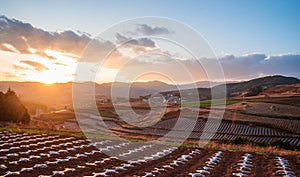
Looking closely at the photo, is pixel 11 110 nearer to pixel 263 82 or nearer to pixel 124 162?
pixel 124 162

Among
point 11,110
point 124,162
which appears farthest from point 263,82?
point 124,162

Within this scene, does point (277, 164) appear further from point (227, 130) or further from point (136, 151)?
point (227, 130)

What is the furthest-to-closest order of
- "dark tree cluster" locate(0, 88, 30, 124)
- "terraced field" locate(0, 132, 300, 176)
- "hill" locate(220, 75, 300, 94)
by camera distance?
"hill" locate(220, 75, 300, 94)
"dark tree cluster" locate(0, 88, 30, 124)
"terraced field" locate(0, 132, 300, 176)

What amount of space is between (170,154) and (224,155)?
2443 mm

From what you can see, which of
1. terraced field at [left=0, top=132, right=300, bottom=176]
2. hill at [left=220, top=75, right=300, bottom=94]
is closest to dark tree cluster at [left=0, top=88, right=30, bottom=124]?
terraced field at [left=0, top=132, right=300, bottom=176]

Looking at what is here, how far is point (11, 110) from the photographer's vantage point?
29.8 metres

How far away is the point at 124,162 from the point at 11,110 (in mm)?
24126

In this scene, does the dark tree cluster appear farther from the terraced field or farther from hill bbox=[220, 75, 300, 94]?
hill bbox=[220, 75, 300, 94]

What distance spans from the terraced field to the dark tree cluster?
18.6m

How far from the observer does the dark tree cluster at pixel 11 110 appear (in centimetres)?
2911

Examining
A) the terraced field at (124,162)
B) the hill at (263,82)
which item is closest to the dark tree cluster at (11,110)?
the terraced field at (124,162)

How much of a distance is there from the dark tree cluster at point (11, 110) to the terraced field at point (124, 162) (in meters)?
18.6

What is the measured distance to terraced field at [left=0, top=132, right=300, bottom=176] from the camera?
813 cm

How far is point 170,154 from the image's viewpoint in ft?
40.1
